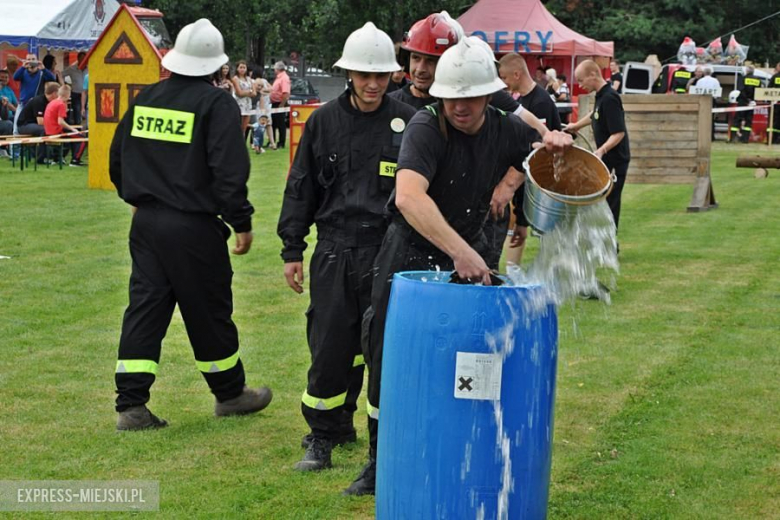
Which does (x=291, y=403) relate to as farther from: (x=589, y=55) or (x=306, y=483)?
(x=589, y=55)

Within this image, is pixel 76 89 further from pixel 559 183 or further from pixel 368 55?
pixel 559 183

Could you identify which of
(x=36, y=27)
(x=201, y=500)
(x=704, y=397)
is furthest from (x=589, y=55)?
(x=201, y=500)

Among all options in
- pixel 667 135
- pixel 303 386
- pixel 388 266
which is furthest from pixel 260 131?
pixel 388 266

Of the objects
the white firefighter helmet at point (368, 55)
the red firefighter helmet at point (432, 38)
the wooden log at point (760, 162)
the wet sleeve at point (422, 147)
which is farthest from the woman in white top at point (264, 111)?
the wet sleeve at point (422, 147)

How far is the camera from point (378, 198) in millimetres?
5688

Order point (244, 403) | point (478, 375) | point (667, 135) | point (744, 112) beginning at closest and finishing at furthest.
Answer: point (478, 375), point (244, 403), point (667, 135), point (744, 112)

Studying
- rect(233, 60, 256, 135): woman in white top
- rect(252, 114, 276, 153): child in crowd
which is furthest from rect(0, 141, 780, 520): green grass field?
rect(252, 114, 276, 153): child in crowd

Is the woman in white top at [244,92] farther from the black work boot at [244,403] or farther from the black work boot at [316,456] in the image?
the black work boot at [316,456]

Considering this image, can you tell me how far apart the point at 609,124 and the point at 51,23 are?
791 inches

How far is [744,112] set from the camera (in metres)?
34.6

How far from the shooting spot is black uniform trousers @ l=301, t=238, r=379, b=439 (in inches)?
223

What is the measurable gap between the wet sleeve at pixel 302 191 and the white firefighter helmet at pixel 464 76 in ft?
3.49

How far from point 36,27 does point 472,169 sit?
24969 millimetres

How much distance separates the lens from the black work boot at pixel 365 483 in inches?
212
